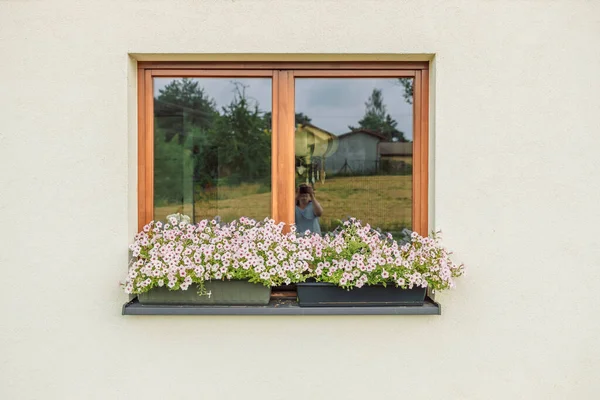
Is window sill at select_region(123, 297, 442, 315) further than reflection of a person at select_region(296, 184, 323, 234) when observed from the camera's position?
No

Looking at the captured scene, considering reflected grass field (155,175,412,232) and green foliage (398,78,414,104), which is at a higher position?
green foliage (398,78,414,104)

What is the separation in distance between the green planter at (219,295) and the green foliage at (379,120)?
1.28 m

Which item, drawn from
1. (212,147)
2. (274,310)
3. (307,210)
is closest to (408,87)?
(307,210)

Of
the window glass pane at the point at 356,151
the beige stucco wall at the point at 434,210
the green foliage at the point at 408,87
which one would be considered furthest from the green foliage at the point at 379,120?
the beige stucco wall at the point at 434,210

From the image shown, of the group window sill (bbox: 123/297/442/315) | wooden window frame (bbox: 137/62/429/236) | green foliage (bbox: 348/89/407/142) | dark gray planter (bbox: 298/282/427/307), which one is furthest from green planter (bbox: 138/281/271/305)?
green foliage (bbox: 348/89/407/142)

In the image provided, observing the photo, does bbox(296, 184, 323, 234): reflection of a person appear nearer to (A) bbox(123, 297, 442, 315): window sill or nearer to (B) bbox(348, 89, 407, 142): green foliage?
(A) bbox(123, 297, 442, 315): window sill

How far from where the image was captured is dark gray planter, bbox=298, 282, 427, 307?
231cm

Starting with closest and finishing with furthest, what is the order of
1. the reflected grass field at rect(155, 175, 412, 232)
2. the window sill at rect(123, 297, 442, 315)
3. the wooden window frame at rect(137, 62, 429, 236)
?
the window sill at rect(123, 297, 442, 315)
the wooden window frame at rect(137, 62, 429, 236)
the reflected grass field at rect(155, 175, 412, 232)

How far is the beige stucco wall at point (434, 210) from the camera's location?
7.77 ft

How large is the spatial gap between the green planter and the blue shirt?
468 millimetres

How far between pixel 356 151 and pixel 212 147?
102 cm
